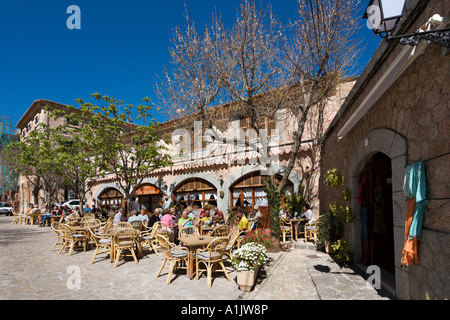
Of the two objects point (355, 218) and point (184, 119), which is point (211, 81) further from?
point (355, 218)

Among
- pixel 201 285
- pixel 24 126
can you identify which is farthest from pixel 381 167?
pixel 24 126

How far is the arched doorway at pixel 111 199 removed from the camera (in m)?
19.7

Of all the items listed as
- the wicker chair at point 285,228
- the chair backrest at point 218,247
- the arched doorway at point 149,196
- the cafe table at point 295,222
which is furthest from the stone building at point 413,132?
the arched doorway at point 149,196

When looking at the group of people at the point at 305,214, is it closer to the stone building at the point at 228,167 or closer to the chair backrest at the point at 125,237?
the stone building at the point at 228,167

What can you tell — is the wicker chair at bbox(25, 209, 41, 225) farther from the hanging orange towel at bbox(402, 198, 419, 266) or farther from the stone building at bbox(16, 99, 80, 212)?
the hanging orange towel at bbox(402, 198, 419, 266)

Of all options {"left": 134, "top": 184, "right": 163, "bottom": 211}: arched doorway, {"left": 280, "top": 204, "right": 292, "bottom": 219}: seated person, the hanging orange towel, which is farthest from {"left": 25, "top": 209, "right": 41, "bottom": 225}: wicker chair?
the hanging orange towel

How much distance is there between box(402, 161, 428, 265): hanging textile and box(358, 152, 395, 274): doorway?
262 centimetres

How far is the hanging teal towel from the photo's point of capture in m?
2.89

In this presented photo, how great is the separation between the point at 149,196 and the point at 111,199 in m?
5.19

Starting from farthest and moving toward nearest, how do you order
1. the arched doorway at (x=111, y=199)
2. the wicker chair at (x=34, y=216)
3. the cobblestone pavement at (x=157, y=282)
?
the arched doorway at (x=111, y=199) < the wicker chair at (x=34, y=216) < the cobblestone pavement at (x=157, y=282)

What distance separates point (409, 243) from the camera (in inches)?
121

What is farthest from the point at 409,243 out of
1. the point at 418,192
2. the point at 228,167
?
the point at 228,167

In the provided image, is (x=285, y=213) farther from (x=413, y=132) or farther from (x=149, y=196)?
(x=149, y=196)

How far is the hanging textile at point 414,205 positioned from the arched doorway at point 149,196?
14303mm
